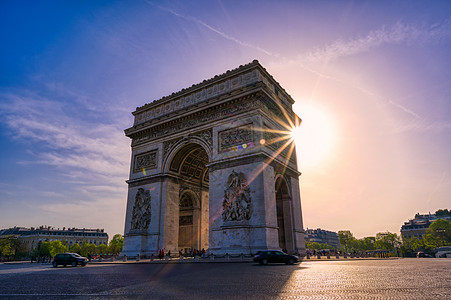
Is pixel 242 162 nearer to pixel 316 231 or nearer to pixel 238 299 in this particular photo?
pixel 238 299

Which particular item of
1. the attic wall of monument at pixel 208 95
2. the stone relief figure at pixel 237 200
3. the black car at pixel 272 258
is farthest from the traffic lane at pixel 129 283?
the attic wall of monument at pixel 208 95

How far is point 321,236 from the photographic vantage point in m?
165

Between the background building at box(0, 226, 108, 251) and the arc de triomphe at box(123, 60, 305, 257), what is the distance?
90.5 m

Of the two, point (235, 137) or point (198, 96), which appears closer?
point (235, 137)

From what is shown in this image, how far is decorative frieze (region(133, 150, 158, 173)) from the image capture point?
28359mm

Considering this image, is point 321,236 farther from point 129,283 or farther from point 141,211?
point 129,283

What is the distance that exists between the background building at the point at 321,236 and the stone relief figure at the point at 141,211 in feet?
470

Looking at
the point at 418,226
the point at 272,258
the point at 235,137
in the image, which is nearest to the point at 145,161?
the point at 235,137

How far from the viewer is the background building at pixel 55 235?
3888 inches

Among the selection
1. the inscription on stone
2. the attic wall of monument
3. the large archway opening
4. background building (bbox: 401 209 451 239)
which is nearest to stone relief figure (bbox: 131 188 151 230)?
the large archway opening

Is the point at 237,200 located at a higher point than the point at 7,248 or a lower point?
higher

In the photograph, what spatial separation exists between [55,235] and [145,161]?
314 feet

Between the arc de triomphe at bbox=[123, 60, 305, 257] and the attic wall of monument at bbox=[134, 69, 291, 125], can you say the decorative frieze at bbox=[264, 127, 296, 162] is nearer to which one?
the arc de triomphe at bbox=[123, 60, 305, 257]

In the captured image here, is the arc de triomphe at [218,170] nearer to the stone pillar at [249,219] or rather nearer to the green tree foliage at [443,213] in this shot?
the stone pillar at [249,219]
